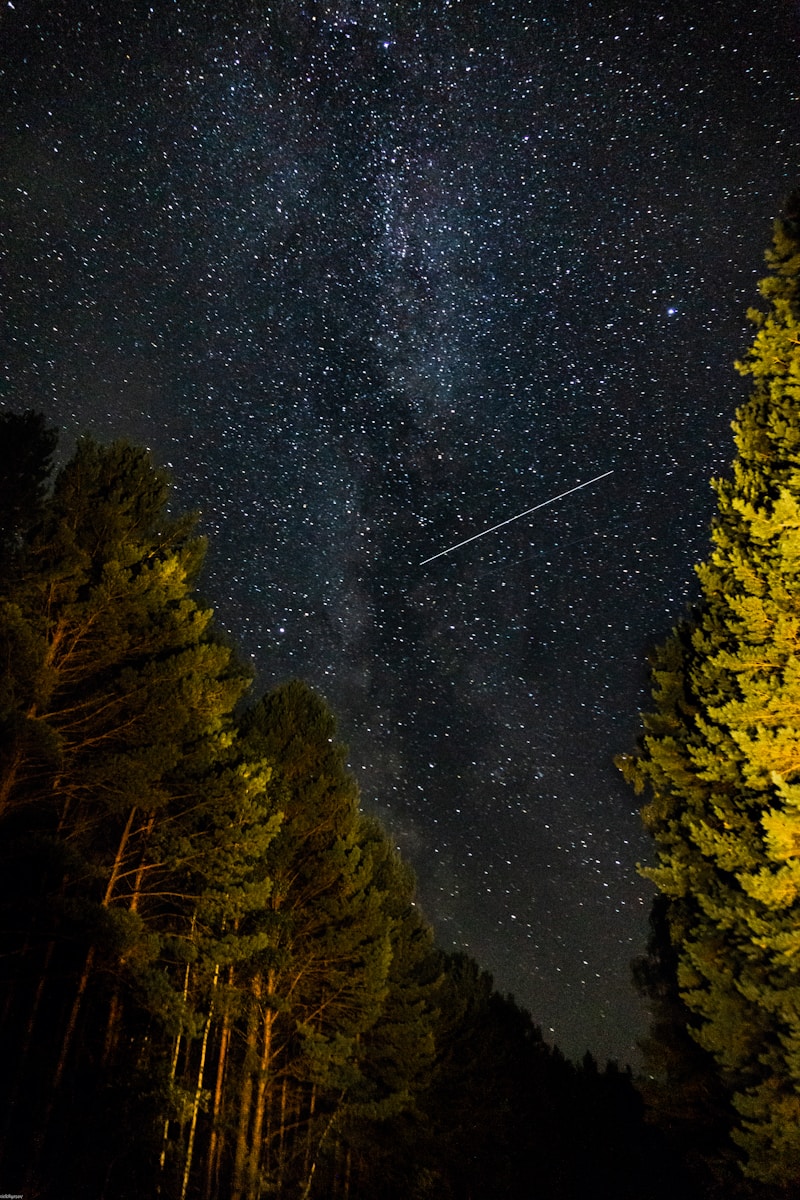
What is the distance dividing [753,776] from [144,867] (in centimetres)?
862

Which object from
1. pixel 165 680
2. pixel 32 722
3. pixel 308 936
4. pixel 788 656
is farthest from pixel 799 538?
pixel 308 936

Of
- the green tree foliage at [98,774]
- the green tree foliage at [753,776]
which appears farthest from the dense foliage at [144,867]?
the green tree foliage at [753,776]

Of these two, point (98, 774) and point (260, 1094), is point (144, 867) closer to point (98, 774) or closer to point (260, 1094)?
point (98, 774)

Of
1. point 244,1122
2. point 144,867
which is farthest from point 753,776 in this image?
point 244,1122

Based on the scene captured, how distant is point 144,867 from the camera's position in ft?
36.2

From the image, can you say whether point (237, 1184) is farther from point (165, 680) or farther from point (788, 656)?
point (788, 656)

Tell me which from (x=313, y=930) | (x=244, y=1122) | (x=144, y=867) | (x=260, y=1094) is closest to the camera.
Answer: (x=144, y=867)

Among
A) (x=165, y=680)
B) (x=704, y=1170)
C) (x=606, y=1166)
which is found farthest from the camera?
(x=606, y=1166)

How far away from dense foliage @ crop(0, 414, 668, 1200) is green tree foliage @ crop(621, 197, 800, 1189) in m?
6.51

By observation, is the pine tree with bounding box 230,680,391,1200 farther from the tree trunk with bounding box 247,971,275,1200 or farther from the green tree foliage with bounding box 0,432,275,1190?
the green tree foliage with bounding box 0,432,275,1190

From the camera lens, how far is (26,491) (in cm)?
1075

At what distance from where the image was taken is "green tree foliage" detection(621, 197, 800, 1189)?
29.3ft

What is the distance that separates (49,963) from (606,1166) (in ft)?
142

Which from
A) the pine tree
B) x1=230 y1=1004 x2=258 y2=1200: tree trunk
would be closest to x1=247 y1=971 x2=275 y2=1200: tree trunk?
the pine tree
